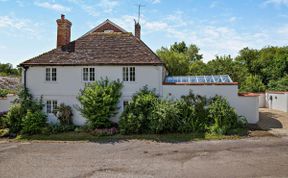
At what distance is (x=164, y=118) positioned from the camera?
53.9ft

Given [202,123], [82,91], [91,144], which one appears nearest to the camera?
[91,144]

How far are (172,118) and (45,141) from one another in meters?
8.95

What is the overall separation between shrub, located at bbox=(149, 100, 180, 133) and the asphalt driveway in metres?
2.12

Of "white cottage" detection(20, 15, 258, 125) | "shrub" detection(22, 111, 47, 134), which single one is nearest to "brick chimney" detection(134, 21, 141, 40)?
"white cottage" detection(20, 15, 258, 125)

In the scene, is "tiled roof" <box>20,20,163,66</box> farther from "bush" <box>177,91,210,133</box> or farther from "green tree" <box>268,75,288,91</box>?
"green tree" <box>268,75,288,91</box>

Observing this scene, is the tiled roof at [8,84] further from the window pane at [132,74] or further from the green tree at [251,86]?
the green tree at [251,86]

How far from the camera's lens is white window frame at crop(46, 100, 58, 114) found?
19.9 metres

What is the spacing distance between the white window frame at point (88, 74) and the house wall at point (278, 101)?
22775 millimetres

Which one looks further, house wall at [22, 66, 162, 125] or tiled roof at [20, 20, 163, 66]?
tiled roof at [20, 20, 163, 66]

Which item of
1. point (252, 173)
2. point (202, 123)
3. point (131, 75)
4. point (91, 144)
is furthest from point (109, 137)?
point (252, 173)

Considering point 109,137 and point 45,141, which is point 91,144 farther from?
point 45,141

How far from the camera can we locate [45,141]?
1598 cm

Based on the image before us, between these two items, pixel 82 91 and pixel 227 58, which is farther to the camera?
pixel 227 58

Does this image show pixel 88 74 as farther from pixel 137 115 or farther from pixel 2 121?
pixel 2 121
